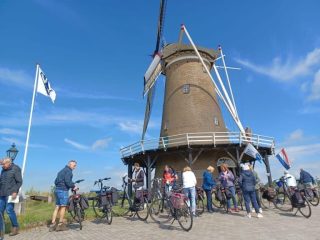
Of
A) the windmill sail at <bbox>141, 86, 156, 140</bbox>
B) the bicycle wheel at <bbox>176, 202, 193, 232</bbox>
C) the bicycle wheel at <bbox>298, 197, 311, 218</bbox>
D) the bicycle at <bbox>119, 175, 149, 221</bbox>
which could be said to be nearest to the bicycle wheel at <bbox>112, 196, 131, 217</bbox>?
the bicycle at <bbox>119, 175, 149, 221</bbox>

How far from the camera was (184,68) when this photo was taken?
26.0m

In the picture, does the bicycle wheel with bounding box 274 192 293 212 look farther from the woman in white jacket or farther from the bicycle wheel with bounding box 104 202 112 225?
the bicycle wheel with bounding box 104 202 112 225

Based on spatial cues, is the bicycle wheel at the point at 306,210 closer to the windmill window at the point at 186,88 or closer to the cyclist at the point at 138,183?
the cyclist at the point at 138,183

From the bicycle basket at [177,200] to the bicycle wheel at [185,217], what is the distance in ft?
0.29

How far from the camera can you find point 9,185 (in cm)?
889

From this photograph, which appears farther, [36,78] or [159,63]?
[159,63]

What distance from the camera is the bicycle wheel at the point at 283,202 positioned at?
11953 millimetres

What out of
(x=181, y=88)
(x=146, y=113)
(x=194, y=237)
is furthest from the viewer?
(x=146, y=113)

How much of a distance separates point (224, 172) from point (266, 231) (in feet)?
14.3

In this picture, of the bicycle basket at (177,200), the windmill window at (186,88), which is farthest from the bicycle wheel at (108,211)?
the windmill window at (186,88)

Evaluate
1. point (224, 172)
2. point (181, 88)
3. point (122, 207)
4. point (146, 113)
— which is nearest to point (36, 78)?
point (122, 207)

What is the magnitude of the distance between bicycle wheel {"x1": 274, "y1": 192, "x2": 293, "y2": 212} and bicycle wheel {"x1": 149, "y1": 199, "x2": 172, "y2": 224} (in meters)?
4.36

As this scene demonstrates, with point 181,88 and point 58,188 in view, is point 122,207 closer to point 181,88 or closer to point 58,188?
point 58,188

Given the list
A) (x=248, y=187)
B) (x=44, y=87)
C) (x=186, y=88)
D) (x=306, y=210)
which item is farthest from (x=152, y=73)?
(x=306, y=210)
